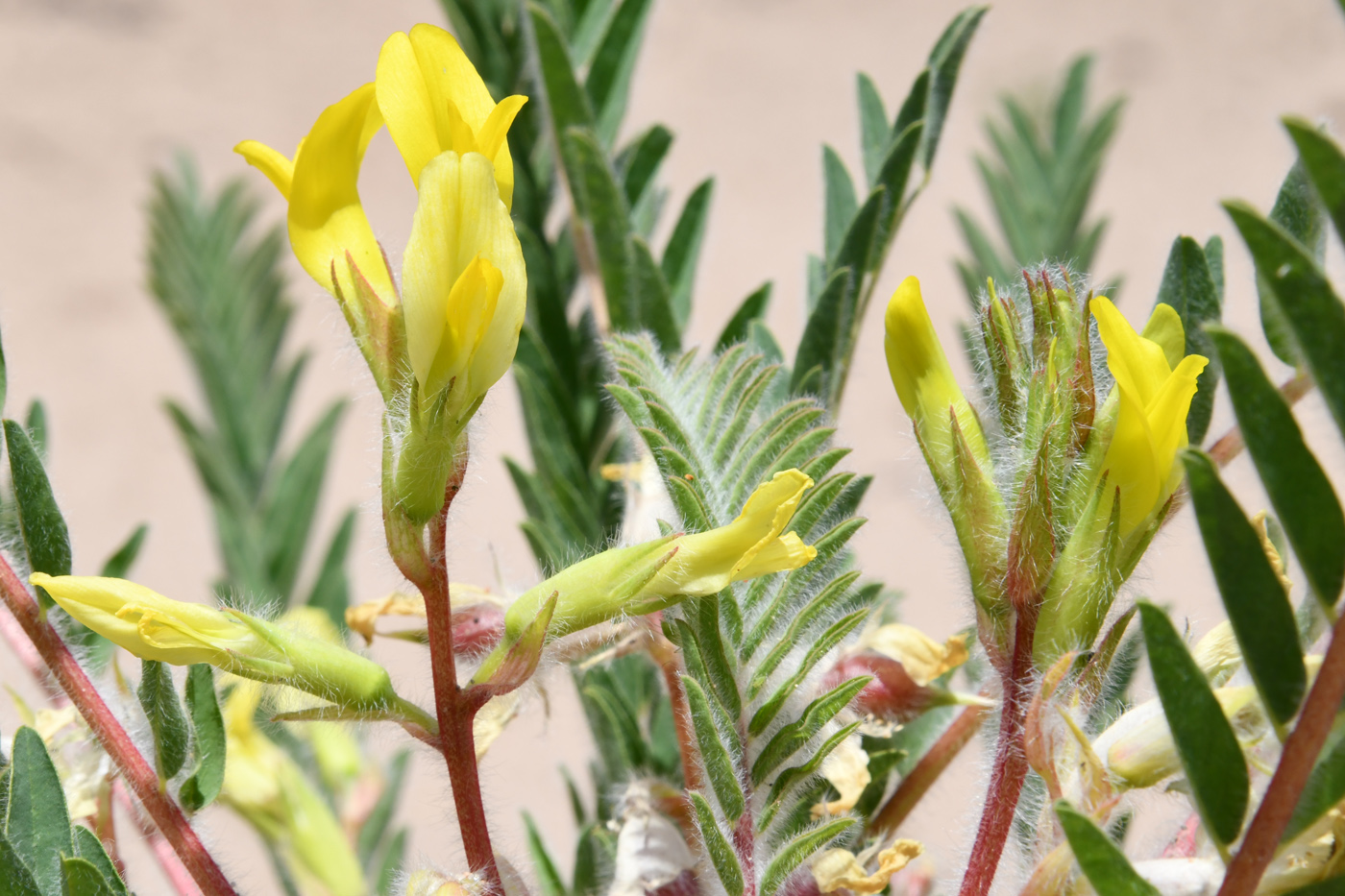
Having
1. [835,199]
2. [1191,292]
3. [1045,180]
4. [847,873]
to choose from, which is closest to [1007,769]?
[847,873]

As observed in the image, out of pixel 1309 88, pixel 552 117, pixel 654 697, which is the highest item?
pixel 1309 88

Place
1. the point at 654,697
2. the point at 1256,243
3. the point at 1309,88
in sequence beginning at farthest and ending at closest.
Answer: the point at 1309,88, the point at 654,697, the point at 1256,243

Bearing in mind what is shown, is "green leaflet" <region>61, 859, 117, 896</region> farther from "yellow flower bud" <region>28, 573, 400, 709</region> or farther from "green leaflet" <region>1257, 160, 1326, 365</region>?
"green leaflet" <region>1257, 160, 1326, 365</region>

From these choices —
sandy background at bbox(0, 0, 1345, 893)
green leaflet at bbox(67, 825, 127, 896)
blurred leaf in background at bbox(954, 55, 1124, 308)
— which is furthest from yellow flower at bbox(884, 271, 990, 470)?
sandy background at bbox(0, 0, 1345, 893)

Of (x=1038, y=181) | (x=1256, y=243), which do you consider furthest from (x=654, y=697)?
(x=1038, y=181)

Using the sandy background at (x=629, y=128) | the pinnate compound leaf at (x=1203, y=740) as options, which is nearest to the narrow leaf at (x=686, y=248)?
the pinnate compound leaf at (x=1203, y=740)

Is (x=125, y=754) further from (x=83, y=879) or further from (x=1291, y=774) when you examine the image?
(x=1291, y=774)

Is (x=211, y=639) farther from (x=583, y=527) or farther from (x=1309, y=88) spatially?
(x=1309, y=88)
